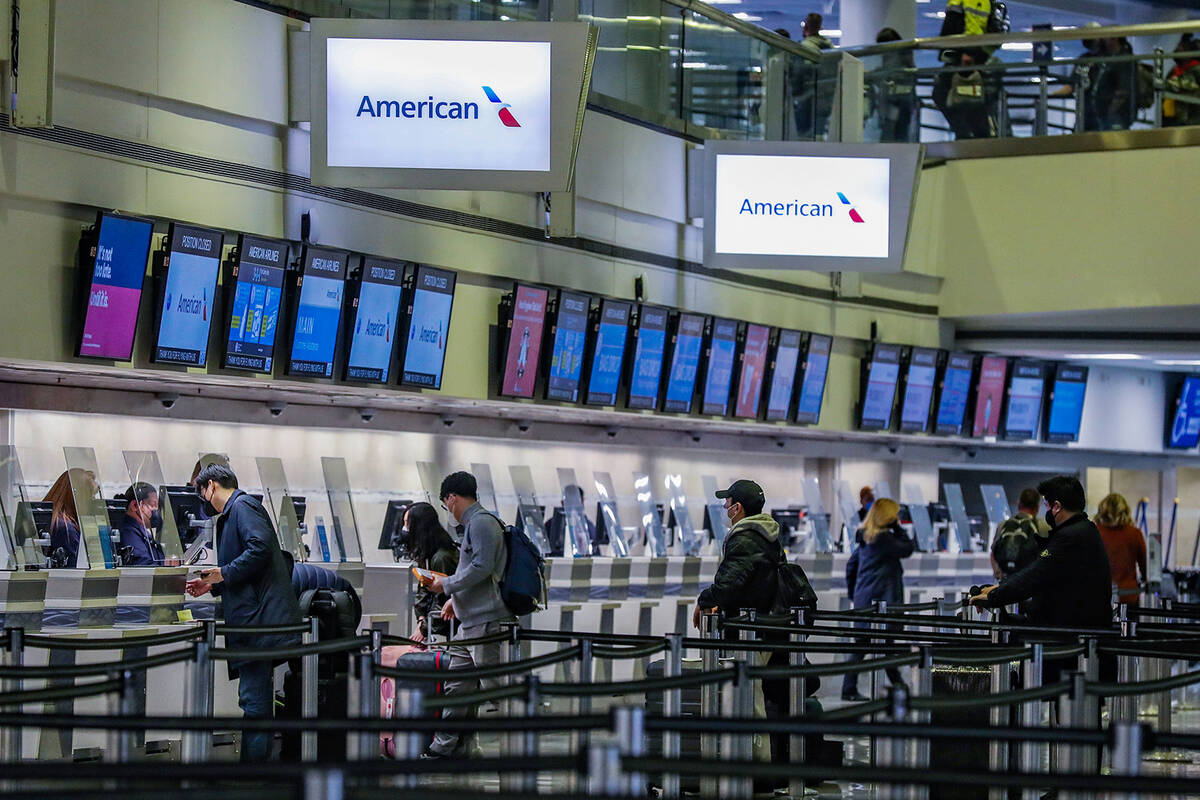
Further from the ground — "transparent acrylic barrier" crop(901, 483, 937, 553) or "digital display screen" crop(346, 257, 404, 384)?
"digital display screen" crop(346, 257, 404, 384)

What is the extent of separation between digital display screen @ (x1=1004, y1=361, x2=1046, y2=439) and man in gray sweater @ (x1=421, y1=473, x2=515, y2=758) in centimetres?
949

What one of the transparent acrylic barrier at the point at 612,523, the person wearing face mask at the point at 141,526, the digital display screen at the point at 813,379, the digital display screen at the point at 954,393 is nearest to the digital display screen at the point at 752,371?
the digital display screen at the point at 813,379

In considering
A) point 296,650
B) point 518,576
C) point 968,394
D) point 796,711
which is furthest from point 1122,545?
point 296,650

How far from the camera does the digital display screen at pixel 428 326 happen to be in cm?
1013

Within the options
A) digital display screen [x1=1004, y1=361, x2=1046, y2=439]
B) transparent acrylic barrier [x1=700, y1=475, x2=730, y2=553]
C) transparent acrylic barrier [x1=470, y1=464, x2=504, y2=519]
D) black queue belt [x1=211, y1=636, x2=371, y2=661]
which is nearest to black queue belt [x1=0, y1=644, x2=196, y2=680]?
black queue belt [x1=211, y1=636, x2=371, y2=661]

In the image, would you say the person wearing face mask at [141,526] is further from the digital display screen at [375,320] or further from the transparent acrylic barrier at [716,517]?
the transparent acrylic barrier at [716,517]

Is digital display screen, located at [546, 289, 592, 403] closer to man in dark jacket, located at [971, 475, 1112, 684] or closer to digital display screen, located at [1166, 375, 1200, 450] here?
man in dark jacket, located at [971, 475, 1112, 684]

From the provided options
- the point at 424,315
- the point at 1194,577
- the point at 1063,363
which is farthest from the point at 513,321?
the point at 1194,577

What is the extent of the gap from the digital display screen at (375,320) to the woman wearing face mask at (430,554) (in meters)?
1.54

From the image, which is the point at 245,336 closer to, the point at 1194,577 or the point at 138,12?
the point at 138,12

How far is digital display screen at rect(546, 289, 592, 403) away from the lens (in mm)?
11375

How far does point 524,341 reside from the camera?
36.5 ft

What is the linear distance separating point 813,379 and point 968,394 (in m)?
2.32

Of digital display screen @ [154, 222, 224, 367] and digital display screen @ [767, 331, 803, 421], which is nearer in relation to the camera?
digital display screen @ [154, 222, 224, 367]
